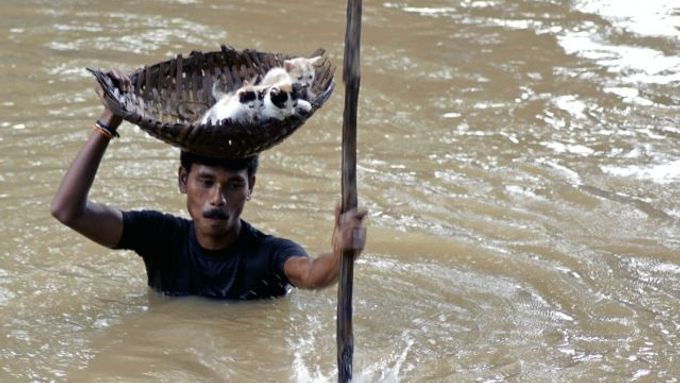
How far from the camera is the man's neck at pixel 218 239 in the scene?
4586mm

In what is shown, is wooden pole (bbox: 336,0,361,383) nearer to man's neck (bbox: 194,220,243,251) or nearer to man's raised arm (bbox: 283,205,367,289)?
man's raised arm (bbox: 283,205,367,289)

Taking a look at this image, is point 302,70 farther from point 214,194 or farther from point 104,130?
point 104,130

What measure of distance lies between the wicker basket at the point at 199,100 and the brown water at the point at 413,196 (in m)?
0.69

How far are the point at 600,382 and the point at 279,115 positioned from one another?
4.32ft

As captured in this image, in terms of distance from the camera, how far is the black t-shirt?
4602mm

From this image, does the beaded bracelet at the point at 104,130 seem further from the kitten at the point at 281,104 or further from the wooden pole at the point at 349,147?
the wooden pole at the point at 349,147

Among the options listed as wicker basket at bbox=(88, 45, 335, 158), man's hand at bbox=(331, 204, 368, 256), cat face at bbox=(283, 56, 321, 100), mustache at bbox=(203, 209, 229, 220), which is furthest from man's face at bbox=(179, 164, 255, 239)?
man's hand at bbox=(331, 204, 368, 256)

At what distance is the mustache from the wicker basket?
22cm

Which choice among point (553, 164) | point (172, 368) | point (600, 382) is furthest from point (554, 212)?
point (172, 368)

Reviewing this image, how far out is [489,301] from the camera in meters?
4.86

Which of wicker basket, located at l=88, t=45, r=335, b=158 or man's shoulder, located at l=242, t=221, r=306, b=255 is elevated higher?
wicker basket, located at l=88, t=45, r=335, b=158

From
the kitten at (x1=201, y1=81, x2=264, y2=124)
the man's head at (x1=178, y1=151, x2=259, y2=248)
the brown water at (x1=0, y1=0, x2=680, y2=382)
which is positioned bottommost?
the brown water at (x1=0, y1=0, x2=680, y2=382)

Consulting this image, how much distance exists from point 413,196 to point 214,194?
5.24 feet

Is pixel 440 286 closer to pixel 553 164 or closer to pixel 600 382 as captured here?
pixel 600 382
